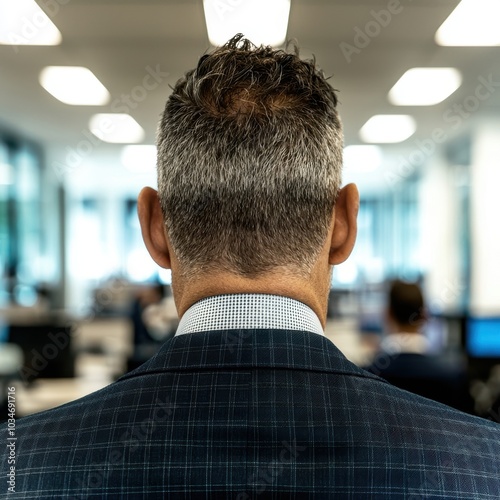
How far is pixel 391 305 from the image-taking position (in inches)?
123

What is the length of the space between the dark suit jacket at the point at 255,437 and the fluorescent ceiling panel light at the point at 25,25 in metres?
3.66

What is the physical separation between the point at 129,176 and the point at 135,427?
38.7 feet

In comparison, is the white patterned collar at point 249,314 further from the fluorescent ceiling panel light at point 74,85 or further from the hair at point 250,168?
the fluorescent ceiling panel light at point 74,85

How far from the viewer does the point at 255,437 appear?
587 millimetres

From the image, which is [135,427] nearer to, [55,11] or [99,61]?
[55,11]

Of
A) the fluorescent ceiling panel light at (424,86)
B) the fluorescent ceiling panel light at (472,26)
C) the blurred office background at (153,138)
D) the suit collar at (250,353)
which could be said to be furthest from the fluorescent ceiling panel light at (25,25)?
the suit collar at (250,353)

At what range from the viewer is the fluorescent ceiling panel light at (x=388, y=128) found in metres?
7.01

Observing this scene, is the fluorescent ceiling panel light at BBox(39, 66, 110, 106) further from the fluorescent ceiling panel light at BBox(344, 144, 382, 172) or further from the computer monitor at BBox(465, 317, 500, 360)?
the fluorescent ceiling panel light at BBox(344, 144, 382, 172)

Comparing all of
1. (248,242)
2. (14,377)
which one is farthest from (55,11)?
(248,242)

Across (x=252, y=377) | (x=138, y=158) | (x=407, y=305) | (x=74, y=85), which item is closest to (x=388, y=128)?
(x=74, y=85)

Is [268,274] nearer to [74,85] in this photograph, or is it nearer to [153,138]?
[74,85]

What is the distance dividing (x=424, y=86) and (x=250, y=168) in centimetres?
526

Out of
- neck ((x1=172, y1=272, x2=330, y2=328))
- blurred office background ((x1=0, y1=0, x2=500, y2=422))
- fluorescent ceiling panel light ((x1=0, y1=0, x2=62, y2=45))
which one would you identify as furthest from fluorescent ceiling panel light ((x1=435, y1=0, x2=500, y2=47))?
neck ((x1=172, y1=272, x2=330, y2=328))

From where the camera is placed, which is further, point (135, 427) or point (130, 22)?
point (130, 22)
